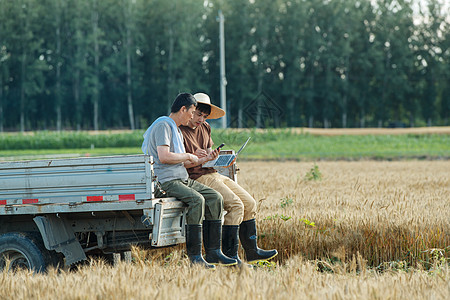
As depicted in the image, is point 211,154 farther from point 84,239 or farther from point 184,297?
Result: point 184,297

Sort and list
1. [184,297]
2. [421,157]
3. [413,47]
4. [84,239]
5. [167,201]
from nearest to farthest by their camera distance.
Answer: [184,297], [167,201], [84,239], [421,157], [413,47]

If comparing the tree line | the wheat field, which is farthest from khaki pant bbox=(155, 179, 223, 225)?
the tree line

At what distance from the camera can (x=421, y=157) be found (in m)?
28.8

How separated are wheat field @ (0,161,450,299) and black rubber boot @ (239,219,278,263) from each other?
0.55 ft

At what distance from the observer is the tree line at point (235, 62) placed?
211 ft

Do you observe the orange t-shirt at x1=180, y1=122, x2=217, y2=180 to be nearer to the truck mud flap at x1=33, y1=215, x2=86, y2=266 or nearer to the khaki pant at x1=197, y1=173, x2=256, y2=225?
the khaki pant at x1=197, y1=173, x2=256, y2=225

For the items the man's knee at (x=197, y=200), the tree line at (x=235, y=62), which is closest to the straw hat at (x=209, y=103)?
the man's knee at (x=197, y=200)

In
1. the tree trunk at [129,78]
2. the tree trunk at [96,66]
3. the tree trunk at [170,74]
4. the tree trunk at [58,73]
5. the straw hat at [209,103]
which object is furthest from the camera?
the tree trunk at [58,73]

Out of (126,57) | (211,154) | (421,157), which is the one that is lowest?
(421,157)

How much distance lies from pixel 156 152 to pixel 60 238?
55.3 inches

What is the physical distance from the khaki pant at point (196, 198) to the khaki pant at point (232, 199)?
8.6 inches

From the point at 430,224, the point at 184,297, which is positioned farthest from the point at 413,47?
the point at 184,297

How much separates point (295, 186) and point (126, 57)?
55460 mm

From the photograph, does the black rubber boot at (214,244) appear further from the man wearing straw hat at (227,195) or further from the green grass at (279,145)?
the green grass at (279,145)
